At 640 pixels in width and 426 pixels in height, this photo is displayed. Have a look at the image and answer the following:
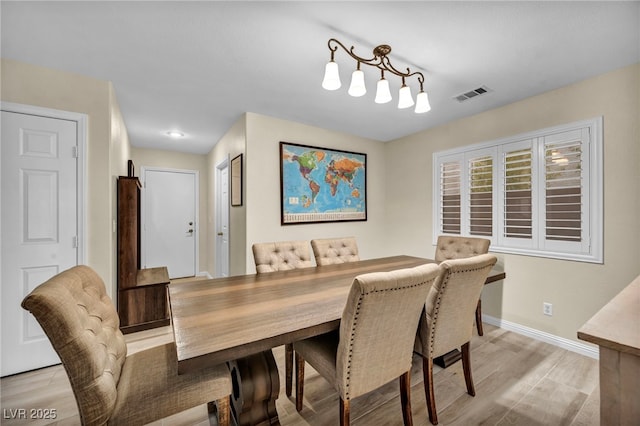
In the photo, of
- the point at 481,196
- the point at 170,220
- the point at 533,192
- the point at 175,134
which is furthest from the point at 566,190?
the point at 170,220

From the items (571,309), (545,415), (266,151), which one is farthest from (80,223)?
(571,309)

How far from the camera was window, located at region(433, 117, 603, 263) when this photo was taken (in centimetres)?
234

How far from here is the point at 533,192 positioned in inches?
105

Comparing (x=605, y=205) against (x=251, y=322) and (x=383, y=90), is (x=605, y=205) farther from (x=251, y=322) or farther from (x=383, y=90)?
(x=251, y=322)

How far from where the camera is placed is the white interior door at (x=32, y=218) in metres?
2.03

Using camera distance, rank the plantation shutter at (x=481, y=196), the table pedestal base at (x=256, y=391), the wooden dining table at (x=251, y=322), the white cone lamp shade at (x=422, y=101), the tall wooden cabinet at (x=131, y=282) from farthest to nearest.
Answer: the plantation shutter at (x=481, y=196), the tall wooden cabinet at (x=131, y=282), the white cone lamp shade at (x=422, y=101), the table pedestal base at (x=256, y=391), the wooden dining table at (x=251, y=322)

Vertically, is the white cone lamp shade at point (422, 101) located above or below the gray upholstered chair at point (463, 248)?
above

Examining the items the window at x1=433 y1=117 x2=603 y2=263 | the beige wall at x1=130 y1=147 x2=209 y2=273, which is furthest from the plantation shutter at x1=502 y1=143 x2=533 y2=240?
the beige wall at x1=130 y1=147 x2=209 y2=273

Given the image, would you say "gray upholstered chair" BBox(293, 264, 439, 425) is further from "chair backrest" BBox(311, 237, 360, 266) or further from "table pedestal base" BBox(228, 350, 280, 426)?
"chair backrest" BBox(311, 237, 360, 266)

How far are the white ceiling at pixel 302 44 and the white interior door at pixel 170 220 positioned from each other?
7.56 feet

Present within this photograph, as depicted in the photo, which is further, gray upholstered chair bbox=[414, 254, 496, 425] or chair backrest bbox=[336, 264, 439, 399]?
gray upholstered chair bbox=[414, 254, 496, 425]

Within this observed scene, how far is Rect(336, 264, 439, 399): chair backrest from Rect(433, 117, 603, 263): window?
2021mm

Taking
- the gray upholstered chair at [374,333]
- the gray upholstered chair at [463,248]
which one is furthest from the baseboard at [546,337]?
the gray upholstered chair at [374,333]

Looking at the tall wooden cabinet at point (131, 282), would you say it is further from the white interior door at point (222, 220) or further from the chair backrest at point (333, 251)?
the chair backrest at point (333, 251)
